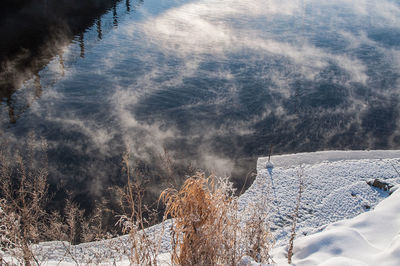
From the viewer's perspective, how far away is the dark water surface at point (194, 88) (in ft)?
39.0

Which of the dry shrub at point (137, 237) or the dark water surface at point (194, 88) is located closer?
the dry shrub at point (137, 237)

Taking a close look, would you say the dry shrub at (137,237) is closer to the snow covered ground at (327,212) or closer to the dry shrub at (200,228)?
the snow covered ground at (327,212)

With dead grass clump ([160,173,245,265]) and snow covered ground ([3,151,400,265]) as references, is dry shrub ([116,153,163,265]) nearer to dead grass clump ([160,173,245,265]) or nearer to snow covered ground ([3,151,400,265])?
snow covered ground ([3,151,400,265])

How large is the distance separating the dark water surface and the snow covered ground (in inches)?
41.3

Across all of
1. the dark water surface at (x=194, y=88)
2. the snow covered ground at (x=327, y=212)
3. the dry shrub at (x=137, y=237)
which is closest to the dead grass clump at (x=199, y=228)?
the dry shrub at (x=137, y=237)

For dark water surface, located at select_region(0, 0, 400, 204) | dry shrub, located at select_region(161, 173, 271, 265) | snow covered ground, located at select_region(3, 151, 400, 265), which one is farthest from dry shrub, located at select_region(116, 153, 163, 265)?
dark water surface, located at select_region(0, 0, 400, 204)

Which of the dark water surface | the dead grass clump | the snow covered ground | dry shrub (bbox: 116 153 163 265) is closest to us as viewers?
dry shrub (bbox: 116 153 163 265)

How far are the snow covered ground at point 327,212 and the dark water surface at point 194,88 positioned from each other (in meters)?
1.05

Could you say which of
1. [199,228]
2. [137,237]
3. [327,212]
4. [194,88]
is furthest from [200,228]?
[194,88]

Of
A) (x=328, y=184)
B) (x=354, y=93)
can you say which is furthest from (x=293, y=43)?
(x=328, y=184)

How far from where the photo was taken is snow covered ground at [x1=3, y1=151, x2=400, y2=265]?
5844 mm

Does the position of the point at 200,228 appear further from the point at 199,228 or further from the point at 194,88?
the point at 194,88

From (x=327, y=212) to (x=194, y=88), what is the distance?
348 inches

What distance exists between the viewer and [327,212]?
29.1 ft
